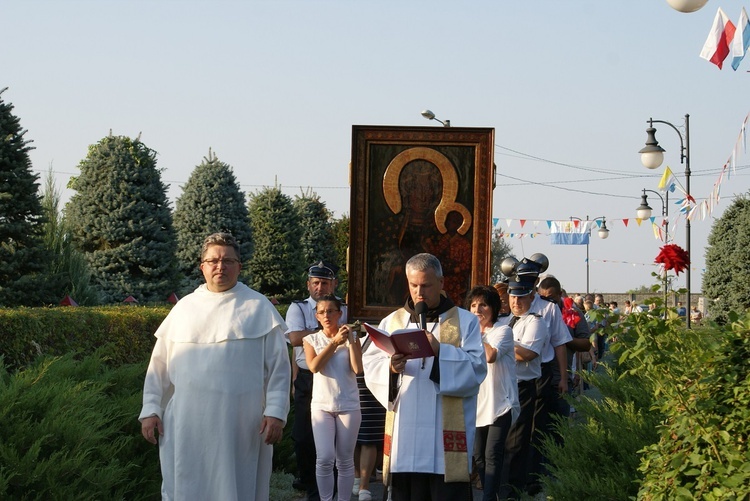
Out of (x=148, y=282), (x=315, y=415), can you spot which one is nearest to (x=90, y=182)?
(x=148, y=282)

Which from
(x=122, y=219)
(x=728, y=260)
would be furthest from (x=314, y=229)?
(x=728, y=260)

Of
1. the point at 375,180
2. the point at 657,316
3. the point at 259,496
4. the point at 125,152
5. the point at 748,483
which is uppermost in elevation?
the point at 125,152

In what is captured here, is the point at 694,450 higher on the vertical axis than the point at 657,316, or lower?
lower

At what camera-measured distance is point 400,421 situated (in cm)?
713

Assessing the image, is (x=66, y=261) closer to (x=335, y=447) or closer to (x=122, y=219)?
(x=122, y=219)

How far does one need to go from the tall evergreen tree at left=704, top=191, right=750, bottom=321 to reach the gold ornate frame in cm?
1255

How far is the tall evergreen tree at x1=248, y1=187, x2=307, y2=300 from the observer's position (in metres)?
34.6

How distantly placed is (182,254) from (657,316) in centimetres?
2460

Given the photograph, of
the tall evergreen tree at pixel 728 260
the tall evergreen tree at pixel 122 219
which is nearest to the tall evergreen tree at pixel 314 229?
the tall evergreen tree at pixel 122 219

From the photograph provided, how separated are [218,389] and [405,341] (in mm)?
1223

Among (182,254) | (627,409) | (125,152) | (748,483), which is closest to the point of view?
(748,483)

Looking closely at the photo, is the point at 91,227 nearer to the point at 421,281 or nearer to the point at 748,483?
the point at 421,281

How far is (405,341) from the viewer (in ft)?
22.3

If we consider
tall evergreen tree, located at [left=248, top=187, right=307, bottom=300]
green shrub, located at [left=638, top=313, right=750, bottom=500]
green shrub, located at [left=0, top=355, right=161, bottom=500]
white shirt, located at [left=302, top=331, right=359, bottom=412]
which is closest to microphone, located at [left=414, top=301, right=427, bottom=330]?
green shrub, located at [left=638, top=313, right=750, bottom=500]
